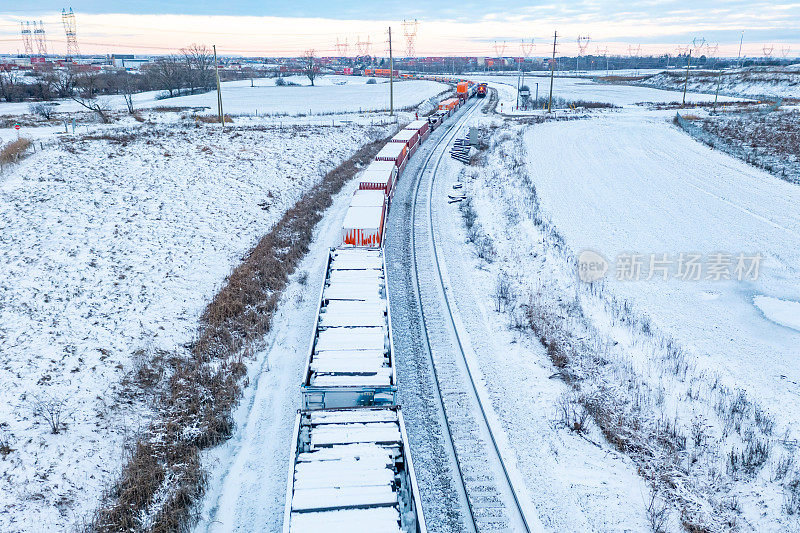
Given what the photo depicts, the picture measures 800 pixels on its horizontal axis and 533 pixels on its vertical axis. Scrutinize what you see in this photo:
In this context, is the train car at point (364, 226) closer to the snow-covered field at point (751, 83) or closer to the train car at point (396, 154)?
the train car at point (396, 154)

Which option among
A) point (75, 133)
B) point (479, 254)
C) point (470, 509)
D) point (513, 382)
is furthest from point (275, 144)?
point (470, 509)

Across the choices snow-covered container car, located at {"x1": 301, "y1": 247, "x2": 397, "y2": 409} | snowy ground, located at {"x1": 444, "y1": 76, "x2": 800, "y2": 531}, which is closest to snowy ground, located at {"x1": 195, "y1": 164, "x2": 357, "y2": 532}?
snow-covered container car, located at {"x1": 301, "y1": 247, "x2": 397, "y2": 409}

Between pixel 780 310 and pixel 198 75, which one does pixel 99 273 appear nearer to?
pixel 780 310

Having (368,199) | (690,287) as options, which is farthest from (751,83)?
(368,199)

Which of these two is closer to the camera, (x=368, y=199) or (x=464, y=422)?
(x=464, y=422)

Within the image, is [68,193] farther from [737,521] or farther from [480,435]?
[737,521]
